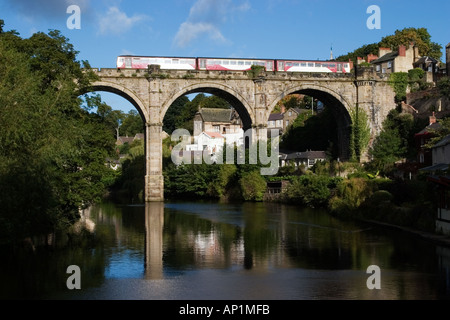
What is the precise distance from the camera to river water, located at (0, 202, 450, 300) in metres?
18.5

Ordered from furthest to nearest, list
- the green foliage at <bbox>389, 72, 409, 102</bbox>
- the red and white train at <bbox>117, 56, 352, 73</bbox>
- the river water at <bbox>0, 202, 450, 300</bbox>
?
the green foliage at <bbox>389, 72, 409, 102</bbox> < the red and white train at <bbox>117, 56, 352, 73</bbox> < the river water at <bbox>0, 202, 450, 300</bbox>

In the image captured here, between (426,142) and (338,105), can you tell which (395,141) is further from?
(426,142)

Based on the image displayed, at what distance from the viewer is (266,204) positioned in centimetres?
5319

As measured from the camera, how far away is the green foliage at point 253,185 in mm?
56438

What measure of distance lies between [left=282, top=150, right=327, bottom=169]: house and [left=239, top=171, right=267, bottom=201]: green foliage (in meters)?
8.14

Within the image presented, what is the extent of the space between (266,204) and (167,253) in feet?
90.4

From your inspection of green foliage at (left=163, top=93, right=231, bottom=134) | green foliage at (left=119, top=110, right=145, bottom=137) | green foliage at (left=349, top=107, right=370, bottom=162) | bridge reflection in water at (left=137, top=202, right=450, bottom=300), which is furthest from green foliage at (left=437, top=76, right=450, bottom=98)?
green foliage at (left=119, top=110, right=145, bottom=137)

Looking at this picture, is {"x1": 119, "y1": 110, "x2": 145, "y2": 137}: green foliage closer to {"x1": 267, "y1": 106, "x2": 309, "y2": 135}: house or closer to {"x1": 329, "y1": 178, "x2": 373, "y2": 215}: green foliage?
{"x1": 267, "y1": 106, "x2": 309, "y2": 135}: house

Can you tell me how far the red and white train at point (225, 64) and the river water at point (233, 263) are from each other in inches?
793

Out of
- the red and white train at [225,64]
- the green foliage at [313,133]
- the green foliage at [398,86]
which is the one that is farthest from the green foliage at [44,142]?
the green foliage at [313,133]

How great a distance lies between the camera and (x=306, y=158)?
66.8m

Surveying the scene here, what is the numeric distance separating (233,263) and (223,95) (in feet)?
115

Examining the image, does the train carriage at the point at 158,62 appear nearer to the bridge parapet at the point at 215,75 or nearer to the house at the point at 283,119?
the bridge parapet at the point at 215,75
